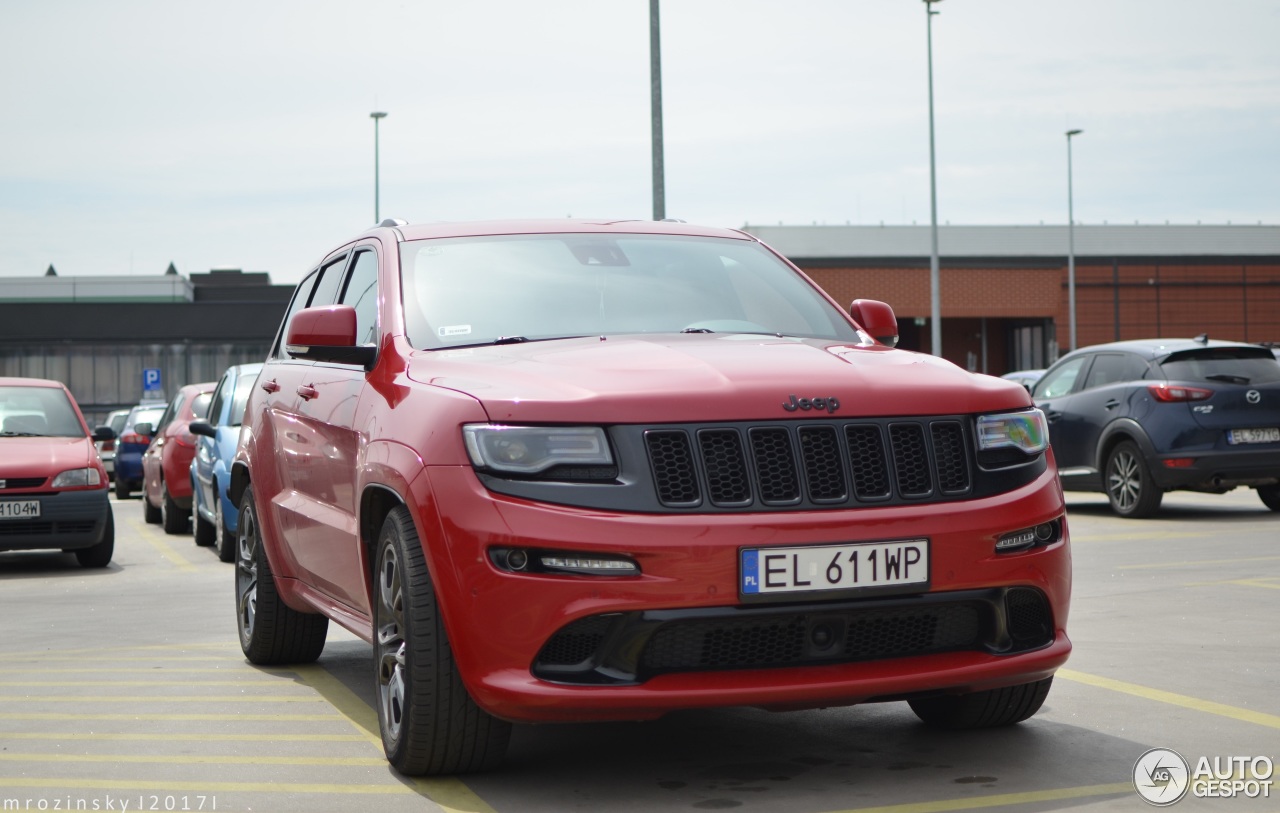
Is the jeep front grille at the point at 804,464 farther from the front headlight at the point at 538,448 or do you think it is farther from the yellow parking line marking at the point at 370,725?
the yellow parking line marking at the point at 370,725

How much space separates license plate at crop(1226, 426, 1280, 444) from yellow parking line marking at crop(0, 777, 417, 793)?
11.4 m

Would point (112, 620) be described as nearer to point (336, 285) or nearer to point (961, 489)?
point (336, 285)

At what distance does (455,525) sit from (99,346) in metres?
49.0

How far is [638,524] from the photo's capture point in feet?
14.4

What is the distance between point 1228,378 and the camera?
1483cm

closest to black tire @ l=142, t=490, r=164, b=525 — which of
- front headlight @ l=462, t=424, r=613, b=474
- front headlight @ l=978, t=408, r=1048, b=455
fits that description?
front headlight @ l=462, t=424, r=613, b=474

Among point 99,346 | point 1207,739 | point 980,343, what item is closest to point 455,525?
point 1207,739

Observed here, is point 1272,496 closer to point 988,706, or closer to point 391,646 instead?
point 988,706

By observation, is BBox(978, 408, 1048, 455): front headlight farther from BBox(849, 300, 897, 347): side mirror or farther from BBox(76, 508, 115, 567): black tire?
BBox(76, 508, 115, 567): black tire

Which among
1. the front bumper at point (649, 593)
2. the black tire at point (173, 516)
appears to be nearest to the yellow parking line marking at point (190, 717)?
the front bumper at point (649, 593)

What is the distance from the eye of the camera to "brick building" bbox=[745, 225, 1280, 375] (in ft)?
212

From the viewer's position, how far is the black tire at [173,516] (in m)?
17.1

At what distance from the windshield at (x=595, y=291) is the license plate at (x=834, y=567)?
1397 millimetres

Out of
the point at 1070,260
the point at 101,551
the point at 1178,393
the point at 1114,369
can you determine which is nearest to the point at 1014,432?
the point at 101,551
